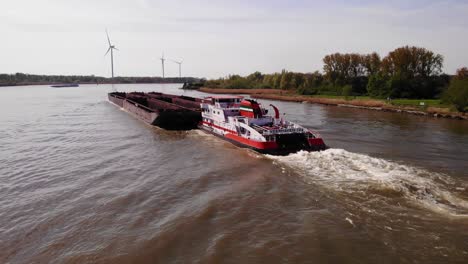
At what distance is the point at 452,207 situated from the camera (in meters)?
15.2

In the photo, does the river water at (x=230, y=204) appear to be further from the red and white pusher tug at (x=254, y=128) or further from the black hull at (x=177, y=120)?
the black hull at (x=177, y=120)

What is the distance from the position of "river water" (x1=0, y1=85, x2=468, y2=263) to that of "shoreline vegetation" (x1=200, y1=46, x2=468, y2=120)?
27297 mm

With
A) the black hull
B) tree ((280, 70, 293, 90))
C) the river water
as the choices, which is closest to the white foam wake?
the river water

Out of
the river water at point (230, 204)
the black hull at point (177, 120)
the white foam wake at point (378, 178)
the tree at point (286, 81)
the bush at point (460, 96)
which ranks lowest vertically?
the river water at point (230, 204)

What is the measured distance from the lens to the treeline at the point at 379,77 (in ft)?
238

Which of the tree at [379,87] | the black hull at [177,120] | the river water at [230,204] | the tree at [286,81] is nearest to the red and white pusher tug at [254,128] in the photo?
the river water at [230,204]

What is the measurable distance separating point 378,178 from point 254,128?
39.6 feet

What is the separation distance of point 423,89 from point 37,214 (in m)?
78.6

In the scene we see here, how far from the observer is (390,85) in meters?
71.2

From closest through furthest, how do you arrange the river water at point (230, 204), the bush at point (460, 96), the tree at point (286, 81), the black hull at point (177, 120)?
the river water at point (230, 204) < the black hull at point (177, 120) < the bush at point (460, 96) < the tree at point (286, 81)

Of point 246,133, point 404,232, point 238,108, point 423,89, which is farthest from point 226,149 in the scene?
point 423,89

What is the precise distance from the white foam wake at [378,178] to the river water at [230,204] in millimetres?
84

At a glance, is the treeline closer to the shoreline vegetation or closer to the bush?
the shoreline vegetation

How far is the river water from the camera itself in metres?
12.2
